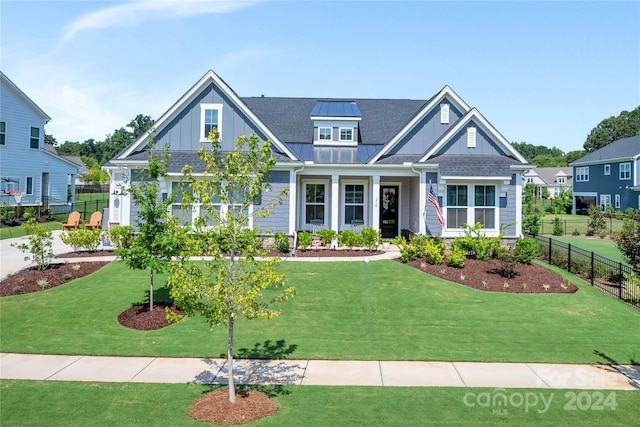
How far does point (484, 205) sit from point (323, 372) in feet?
43.0

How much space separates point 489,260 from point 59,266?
1560cm

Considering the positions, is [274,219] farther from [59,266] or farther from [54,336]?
[54,336]

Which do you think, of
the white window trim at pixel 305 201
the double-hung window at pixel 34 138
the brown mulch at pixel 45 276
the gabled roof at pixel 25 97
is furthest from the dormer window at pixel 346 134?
the double-hung window at pixel 34 138

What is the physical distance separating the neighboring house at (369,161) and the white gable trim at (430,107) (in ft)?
0.17

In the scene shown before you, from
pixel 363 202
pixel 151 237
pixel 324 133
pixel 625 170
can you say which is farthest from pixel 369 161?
pixel 625 170

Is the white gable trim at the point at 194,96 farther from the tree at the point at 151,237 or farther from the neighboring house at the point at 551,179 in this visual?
the neighboring house at the point at 551,179

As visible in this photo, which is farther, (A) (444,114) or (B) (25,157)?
(B) (25,157)

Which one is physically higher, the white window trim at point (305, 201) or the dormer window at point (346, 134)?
the dormer window at point (346, 134)

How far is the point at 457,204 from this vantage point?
61.8ft

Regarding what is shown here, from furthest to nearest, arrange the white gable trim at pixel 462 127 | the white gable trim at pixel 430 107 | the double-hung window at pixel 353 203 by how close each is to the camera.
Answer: the double-hung window at pixel 353 203
the white gable trim at pixel 430 107
the white gable trim at pixel 462 127

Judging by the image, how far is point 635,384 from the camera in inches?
311

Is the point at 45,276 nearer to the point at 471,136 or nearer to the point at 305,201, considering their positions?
the point at 305,201

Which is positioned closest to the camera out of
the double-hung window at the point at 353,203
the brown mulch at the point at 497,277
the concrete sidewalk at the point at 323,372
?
the concrete sidewalk at the point at 323,372

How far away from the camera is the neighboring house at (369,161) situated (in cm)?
1864
